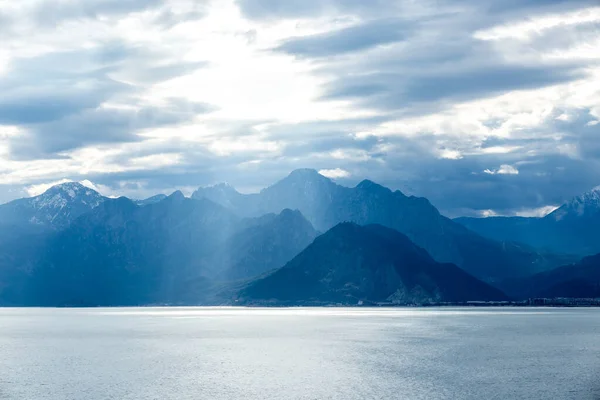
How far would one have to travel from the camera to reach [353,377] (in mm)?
181000

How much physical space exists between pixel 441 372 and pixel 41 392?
9410 centimetres

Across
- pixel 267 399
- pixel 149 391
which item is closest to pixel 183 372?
pixel 149 391

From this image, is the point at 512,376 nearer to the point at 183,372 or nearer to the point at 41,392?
the point at 183,372

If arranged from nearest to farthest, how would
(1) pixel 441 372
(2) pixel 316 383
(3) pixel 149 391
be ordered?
(3) pixel 149 391
(2) pixel 316 383
(1) pixel 441 372

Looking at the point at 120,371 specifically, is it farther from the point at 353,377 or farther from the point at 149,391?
the point at 353,377

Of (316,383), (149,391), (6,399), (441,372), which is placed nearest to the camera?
(6,399)

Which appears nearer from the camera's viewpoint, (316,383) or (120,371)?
(316,383)

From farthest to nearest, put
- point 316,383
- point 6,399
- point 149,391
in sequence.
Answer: point 316,383
point 149,391
point 6,399

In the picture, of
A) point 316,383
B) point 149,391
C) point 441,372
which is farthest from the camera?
point 441,372

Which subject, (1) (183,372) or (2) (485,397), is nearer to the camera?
(2) (485,397)

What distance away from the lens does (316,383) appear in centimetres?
17138

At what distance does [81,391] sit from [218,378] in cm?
3355

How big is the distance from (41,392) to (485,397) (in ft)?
295

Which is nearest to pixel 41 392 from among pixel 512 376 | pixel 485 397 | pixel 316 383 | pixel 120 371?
pixel 120 371
